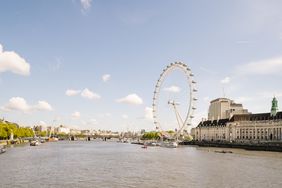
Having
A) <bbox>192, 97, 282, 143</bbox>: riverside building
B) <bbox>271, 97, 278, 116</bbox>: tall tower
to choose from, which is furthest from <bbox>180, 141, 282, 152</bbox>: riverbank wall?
<bbox>271, 97, 278, 116</bbox>: tall tower

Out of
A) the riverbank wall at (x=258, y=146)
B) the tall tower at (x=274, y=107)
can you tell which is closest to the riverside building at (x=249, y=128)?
the tall tower at (x=274, y=107)

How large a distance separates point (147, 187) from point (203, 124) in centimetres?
14385

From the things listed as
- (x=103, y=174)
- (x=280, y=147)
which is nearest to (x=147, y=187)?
(x=103, y=174)

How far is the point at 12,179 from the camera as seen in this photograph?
129 ft

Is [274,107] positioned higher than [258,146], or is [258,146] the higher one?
[274,107]

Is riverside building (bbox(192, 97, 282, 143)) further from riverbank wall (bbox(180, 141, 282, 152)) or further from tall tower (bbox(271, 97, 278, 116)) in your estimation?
riverbank wall (bbox(180, 141, 282, 152))

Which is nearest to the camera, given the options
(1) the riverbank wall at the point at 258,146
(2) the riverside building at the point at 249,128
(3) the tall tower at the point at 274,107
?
(1) the riverbank wall at the point at 258,146

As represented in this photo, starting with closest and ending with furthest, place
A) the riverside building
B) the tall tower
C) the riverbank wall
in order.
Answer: the riverbank wall → the riverside building → the tall tower

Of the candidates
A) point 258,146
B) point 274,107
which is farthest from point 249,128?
point 258,146

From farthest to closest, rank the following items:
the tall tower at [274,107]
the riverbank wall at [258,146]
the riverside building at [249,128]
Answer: the tall tower at [274,107], the riverside building at [249,128], the riverbank wall at [258,146]

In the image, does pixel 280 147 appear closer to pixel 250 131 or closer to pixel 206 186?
pixel 250 131

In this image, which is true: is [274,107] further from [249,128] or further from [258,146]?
[258,146]

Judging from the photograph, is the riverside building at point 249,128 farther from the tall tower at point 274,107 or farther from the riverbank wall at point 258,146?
the riverbank wall at point 258,146

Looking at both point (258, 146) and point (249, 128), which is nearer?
point (258, 146)
